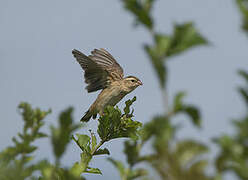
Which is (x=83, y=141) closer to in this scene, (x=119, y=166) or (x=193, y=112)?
(x=119, y=166)

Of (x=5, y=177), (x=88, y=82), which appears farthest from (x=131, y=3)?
(x=88, y=82)

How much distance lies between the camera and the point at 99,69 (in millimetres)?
8977

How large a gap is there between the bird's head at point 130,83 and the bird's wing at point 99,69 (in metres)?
0.36

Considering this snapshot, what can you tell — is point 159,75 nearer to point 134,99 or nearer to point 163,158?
point 163,158

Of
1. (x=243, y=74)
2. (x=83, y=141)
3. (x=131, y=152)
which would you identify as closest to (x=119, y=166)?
(x=131, y=152)

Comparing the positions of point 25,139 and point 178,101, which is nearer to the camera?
point 178,101

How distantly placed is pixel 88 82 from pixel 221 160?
8.15 meters

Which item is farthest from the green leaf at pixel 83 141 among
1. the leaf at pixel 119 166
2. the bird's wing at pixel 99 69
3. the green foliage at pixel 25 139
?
the bird's wing at pixel 99 69

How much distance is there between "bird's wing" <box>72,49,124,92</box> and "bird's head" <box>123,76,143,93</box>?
1.18 feet

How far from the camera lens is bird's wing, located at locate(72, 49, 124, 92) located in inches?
329

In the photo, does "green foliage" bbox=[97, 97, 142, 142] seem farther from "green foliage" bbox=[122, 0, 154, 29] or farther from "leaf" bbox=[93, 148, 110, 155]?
"green foliage" bbox=[122, 0, 154, 29]

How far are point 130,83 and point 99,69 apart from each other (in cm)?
78

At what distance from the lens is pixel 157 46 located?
1.02 meters

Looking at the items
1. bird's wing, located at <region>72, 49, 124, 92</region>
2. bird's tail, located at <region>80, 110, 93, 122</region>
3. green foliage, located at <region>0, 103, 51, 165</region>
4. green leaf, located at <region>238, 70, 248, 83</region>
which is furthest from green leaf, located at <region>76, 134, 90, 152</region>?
bird's tail, located at <region>80, 110, 93, 122</region>
